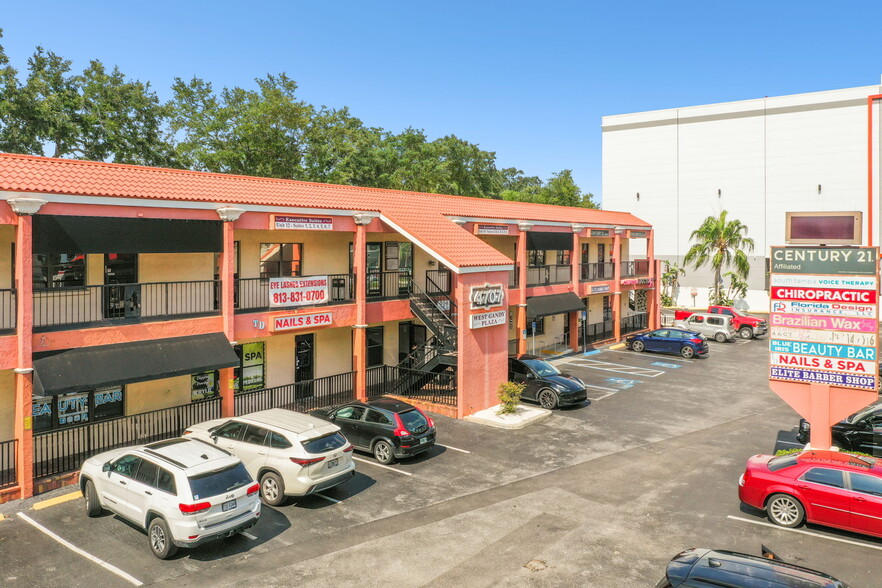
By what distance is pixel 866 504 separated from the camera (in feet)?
36.9

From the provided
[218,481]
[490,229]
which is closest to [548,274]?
[490,229]

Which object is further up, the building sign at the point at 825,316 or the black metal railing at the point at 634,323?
the building sign at the point at 825,316

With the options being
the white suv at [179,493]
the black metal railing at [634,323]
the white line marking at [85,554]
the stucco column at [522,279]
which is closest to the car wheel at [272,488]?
the white suv at [179,493]

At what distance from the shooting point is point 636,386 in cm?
2520

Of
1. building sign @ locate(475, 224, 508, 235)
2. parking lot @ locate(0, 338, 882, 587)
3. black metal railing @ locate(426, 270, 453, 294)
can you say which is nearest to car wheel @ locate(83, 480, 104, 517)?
parking lot @ locate(0, 338, 882, 587)

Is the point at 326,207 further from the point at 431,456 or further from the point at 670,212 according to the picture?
the point at 670,212

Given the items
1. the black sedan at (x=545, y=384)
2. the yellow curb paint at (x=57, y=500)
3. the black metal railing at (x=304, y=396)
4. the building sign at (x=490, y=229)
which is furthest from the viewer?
the building sign at (x=490, y=229)

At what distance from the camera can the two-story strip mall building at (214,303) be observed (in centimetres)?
1405

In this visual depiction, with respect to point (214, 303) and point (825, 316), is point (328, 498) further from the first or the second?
point (825, 316)

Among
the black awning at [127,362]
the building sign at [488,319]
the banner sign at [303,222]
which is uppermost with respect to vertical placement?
the banner sign at [303,222]

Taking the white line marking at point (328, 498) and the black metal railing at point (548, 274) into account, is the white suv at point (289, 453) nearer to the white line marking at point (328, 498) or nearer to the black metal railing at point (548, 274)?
the white line marking at point (328, 498)

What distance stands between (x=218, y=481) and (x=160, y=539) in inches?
55.1

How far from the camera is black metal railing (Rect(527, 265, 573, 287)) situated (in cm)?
3052

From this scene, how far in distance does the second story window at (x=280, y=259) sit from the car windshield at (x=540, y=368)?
9061mm
